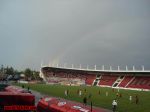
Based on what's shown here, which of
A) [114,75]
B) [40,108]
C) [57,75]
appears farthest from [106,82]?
[40,108]

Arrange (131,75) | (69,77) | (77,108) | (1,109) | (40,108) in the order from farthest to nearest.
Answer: (69,77), (131,75), (40,108), (1,109), (77,108)

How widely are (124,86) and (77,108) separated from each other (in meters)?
115

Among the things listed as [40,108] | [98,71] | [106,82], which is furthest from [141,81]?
[40,108]

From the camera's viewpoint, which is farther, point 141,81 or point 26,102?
point 141,81

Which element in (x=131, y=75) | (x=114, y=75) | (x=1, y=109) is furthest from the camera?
(x=114, y=75)

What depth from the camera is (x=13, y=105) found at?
2484cm

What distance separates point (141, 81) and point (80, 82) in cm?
3727

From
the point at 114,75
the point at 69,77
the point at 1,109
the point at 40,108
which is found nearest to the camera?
the point at 1,109

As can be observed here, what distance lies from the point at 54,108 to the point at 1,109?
182 inches

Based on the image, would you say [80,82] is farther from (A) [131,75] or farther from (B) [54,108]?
(B) [54,108]

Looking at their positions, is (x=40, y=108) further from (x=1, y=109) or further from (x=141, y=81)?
(x=141, y=81)

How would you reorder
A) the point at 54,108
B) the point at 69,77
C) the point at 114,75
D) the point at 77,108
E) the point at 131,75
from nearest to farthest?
the point at 77,108
the point at 54,108
the point at 131,75
the point at 114,75
the point at 69,77

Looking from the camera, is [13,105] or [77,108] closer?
[77,108]

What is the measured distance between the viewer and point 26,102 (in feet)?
83.9
